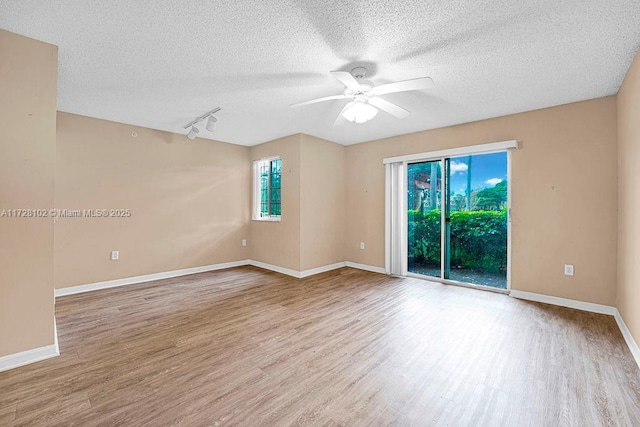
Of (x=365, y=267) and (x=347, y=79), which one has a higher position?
(x=347, y=79)

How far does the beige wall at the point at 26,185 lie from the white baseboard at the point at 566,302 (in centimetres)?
492

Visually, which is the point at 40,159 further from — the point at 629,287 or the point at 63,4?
the point at 629,287

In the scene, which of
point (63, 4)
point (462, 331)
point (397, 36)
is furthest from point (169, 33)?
point (462, 331)

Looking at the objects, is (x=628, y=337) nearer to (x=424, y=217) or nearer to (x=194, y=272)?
(x=424, y=217)

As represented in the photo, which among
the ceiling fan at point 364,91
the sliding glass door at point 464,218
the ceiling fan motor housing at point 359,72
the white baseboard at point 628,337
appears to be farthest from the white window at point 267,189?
the white baseboard at point 628,337

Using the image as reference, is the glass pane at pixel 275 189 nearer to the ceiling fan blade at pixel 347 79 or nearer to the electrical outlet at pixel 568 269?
the ceiling fan blade at pixel 347 79

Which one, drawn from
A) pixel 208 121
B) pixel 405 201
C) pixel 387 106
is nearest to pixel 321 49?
pixel 387 106

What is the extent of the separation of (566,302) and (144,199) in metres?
5.91

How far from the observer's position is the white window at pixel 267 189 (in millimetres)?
5237

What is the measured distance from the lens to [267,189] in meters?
5.48

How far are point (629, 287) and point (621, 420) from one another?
1.48 meters

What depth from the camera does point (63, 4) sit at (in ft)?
5.48

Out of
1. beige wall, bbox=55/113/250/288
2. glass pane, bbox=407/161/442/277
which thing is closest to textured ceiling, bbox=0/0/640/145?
beige wall, bbox=55/113/250/288

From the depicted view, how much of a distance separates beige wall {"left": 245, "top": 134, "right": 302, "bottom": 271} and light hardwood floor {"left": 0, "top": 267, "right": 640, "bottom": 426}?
1442 millimetres
